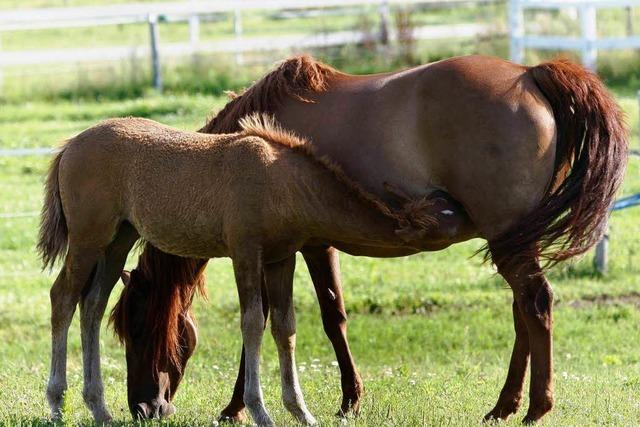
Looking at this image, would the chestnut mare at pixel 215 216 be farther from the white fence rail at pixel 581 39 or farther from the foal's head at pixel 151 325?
the white fence rail at pixel 581 39

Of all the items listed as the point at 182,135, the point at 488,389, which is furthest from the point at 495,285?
the point at 182,135

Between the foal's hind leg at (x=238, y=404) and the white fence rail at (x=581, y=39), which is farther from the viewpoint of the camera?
the white fence rail at (x=581, y=39)

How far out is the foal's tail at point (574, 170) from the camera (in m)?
5.55

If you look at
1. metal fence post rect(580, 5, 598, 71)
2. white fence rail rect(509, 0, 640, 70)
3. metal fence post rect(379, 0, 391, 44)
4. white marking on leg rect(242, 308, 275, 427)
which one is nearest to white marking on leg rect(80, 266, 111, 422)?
white marking on leg rect(242, 308, 275, 427)

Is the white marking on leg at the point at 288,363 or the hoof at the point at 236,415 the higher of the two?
the white marking on leg at the point at 288,363

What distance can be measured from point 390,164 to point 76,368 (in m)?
3.41

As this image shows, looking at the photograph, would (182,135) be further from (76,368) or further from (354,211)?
(76,368)

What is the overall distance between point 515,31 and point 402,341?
958 centimetres

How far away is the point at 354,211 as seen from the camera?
5.23 meters

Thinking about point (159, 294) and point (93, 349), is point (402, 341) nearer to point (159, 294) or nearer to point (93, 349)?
point (159, 294)

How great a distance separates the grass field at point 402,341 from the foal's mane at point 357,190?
3.25 feet

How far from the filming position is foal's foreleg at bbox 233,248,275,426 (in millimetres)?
5320

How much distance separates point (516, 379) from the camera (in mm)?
5984

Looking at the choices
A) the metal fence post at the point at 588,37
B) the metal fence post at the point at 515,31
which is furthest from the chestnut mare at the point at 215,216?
the metal fence post at the point at 515,31
